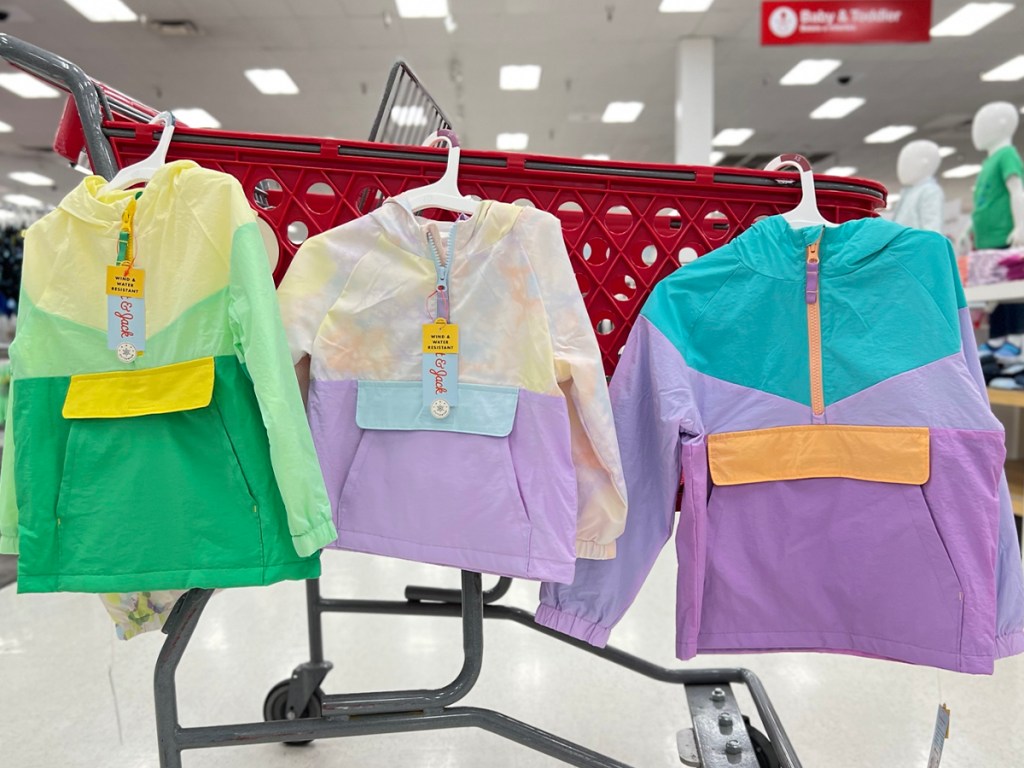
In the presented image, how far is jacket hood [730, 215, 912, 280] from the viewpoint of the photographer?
104 centimetres

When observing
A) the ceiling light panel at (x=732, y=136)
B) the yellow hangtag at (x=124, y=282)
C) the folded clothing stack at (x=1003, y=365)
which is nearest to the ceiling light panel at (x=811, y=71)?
the ceiling light panel at (x=732, y=136)

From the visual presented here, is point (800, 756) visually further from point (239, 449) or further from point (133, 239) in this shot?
point (133, 239)

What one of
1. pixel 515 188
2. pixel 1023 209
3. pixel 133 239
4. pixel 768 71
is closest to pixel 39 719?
pixel 133 239

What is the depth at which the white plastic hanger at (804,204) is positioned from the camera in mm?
1070

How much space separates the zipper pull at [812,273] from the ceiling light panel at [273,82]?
784 centimetres

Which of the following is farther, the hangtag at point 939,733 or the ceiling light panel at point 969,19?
the ceiling light panel at point 969,19

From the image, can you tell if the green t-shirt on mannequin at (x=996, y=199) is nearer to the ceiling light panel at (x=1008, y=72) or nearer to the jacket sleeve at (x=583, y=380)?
the jacket sleeve at (x=583, y=380)

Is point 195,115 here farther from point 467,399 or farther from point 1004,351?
point 467,399

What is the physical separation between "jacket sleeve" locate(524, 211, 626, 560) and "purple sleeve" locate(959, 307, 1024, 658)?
1.85 feet

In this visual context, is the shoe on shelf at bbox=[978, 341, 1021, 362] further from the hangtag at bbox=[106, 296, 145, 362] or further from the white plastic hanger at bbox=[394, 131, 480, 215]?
the hangtag at bbox=[106, 296, 145, 362]

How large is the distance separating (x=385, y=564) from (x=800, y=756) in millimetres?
1613

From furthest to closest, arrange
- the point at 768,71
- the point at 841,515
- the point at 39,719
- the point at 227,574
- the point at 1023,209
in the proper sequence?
1. the point at 768,71
2. the point at 1023,209
3. the point at 39,719
4. the point at 841,515
5. the point at 227,574

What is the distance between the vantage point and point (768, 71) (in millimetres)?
7602

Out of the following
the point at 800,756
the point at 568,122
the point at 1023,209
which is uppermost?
the point at 568,122
